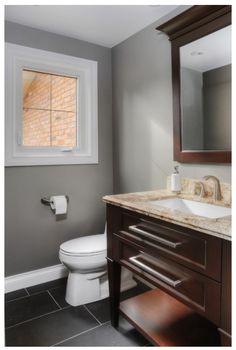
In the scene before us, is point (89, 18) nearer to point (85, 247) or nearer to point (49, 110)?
point (49, 110)

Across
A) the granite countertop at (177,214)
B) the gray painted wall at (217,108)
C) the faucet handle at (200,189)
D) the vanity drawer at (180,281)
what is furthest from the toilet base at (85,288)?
the gray painted wall at (217,108)

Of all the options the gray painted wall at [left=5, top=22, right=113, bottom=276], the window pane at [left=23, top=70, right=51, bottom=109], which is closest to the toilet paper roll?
the gray painted wall at [left=5, top=22, right=113, bottom=276]

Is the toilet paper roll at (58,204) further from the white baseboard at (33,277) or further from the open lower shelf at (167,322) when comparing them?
the open lower shelf at (167,322)

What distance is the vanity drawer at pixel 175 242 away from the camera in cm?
103

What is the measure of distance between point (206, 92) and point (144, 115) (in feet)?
2.10

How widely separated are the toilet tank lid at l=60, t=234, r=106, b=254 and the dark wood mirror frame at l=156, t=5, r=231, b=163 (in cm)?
90

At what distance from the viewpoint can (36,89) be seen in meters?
2.33

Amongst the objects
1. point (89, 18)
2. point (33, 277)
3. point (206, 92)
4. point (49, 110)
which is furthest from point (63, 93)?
point (33, 277)

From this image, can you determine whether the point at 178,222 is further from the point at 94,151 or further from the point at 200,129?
the point at 94,151

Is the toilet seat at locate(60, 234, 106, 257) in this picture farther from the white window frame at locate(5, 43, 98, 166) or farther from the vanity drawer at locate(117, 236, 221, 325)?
the white window frame at locate(5, 43, 98, 166)

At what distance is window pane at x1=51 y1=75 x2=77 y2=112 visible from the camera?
245 centimetres

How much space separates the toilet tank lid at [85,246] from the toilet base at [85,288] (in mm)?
200

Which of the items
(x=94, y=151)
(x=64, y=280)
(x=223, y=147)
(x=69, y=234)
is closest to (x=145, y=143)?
(x=94, y=151)
